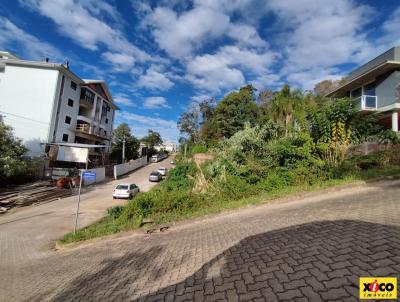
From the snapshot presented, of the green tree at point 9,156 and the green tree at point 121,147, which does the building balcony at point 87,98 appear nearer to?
the green tree at point 121,147

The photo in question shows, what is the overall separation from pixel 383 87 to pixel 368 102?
4.88 ft

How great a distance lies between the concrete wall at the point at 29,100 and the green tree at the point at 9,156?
7.89m

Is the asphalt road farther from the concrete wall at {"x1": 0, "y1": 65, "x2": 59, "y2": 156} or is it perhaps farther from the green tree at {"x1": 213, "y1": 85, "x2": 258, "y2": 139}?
the green tree at {"x1": 213, "y1": 85, "x2": 258, "y2": 139}

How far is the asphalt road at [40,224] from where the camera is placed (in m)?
8.54

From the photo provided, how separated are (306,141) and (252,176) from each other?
356cm

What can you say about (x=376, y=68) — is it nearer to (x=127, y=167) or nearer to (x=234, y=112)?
(x=234, y=112)

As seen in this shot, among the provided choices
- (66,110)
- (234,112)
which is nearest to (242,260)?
(234,112)

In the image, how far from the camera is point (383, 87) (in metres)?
18.5

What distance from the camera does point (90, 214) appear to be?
46.2 ft

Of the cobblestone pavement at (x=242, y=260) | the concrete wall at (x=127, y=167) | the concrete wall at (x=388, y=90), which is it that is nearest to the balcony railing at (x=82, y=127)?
the concrete wall at (x=127, y=167)

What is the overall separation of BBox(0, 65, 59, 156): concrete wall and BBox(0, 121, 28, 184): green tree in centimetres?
789

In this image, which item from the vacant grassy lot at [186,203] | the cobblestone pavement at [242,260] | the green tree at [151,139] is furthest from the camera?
the green tree at [151,139]

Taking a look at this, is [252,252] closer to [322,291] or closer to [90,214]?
[322,291]

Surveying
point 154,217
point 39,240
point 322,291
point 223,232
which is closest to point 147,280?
point 223,232
